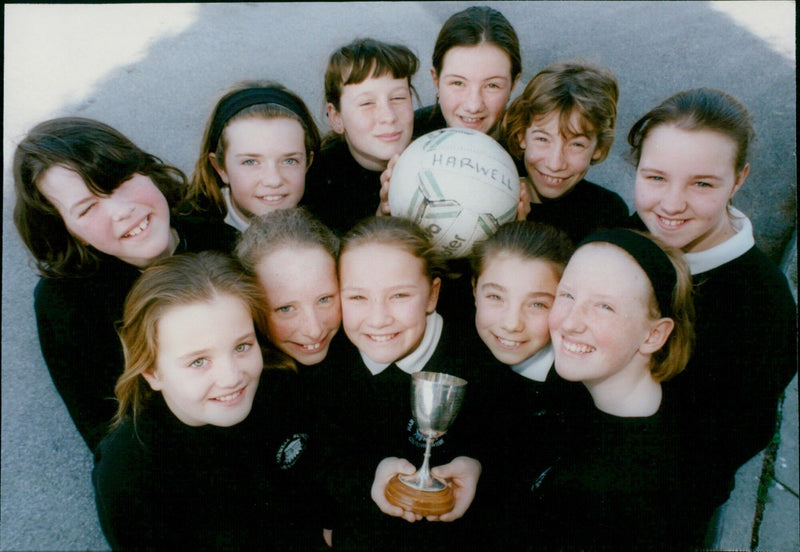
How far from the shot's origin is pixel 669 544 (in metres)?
2.05

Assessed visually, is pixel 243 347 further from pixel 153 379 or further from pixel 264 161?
pixel 264 161

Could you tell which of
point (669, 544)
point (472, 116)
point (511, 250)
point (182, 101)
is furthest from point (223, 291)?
point (182, 101)

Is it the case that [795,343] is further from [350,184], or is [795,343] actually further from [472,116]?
[350,184]

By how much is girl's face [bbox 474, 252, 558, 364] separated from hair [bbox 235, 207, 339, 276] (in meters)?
0.60

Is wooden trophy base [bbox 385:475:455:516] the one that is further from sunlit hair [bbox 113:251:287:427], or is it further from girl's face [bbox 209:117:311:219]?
girl's face [bbox 209:117:311:219]

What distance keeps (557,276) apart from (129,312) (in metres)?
1.49

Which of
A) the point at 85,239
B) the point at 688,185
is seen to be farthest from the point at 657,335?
the point at 85,239

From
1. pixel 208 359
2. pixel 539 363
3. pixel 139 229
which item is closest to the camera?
pixel 208 359

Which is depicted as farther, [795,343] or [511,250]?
[795,343]

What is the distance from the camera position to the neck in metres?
1.95

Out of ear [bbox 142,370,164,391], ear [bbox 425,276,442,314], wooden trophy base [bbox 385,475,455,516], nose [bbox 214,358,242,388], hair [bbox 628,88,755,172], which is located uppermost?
hair [bbox 628,88,755,172]

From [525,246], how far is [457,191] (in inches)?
13.5

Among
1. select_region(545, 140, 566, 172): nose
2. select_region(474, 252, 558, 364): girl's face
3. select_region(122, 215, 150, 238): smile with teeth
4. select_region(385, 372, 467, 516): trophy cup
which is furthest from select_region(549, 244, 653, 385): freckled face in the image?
select_region(122, 215, 150, 238): smile with teeth

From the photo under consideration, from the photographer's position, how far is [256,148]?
260cm
